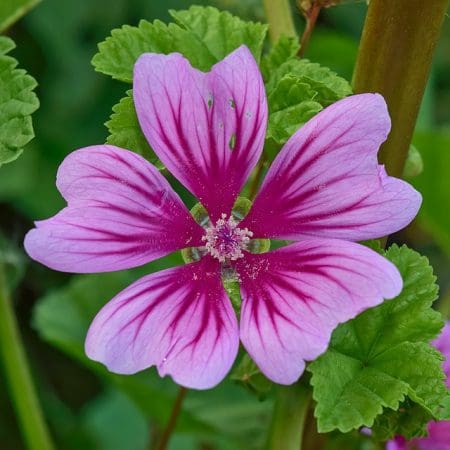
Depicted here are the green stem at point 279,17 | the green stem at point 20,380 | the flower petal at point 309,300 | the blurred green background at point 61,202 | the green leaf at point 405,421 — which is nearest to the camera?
the flower petal at point 309,300

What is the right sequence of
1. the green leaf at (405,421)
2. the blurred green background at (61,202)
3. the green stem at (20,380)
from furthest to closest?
the blurred green background at (61,202)
the green stem at (20,380)
the green leaf at (405,421)

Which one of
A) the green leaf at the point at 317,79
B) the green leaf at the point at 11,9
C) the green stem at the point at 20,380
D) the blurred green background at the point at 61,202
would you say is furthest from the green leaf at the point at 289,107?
the blurred green background at the point at 61,202

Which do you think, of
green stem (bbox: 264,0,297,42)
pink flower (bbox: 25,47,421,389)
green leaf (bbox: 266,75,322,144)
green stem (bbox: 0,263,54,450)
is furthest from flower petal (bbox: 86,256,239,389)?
green stem (bbox: 0,263,54,450)

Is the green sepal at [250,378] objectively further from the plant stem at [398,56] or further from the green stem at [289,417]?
the plant stem at [398,56]

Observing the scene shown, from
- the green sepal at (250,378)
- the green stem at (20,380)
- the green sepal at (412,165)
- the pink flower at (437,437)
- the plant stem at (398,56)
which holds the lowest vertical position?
the green stem at (20,380)

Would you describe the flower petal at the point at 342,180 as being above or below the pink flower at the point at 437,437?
above

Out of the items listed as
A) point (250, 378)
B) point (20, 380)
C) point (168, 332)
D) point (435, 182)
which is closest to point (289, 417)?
point (250, 378)

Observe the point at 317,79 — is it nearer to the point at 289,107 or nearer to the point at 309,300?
the point at 289,107
